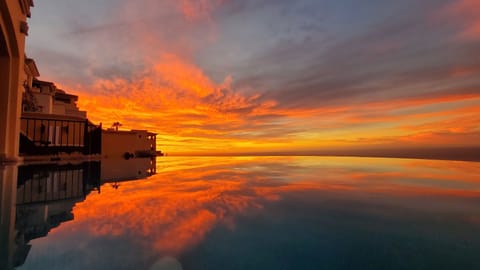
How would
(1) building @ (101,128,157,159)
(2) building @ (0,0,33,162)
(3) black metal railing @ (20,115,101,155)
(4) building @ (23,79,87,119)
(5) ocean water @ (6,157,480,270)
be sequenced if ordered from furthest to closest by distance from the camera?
(1) building @ (101,128,157,159) → (4) building @ (23,79,87,119) → (3) black metal railing @ (20,115,101,155) → (2) building @ (0,0,33,162) → (5) ocean water @ (6,157,480,270)

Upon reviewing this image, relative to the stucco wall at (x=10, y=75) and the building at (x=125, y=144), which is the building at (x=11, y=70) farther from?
the building at (x=125, y=144)

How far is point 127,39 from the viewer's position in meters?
10.5

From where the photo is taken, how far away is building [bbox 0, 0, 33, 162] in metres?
8.40

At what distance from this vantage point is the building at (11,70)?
8398mm

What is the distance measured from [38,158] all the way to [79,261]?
41.9ft

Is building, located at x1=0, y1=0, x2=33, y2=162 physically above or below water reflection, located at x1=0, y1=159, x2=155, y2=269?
above

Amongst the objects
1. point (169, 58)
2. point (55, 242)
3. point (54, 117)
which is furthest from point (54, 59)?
point (55, 242)

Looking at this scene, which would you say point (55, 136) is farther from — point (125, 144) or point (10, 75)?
point (125, 144)

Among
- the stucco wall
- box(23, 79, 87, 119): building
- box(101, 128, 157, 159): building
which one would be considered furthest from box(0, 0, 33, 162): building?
box(101, 128, 157, 159): building

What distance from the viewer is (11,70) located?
910 cm

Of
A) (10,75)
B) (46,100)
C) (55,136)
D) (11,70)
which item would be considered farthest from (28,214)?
(46,100)

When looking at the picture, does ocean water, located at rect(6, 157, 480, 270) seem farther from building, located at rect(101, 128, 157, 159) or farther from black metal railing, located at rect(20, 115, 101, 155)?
building, located at rect(101, 128, 157, 159)

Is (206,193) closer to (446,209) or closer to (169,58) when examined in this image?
(446,209)

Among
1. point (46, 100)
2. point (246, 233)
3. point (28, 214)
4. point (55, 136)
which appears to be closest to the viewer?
point (246, 233)
